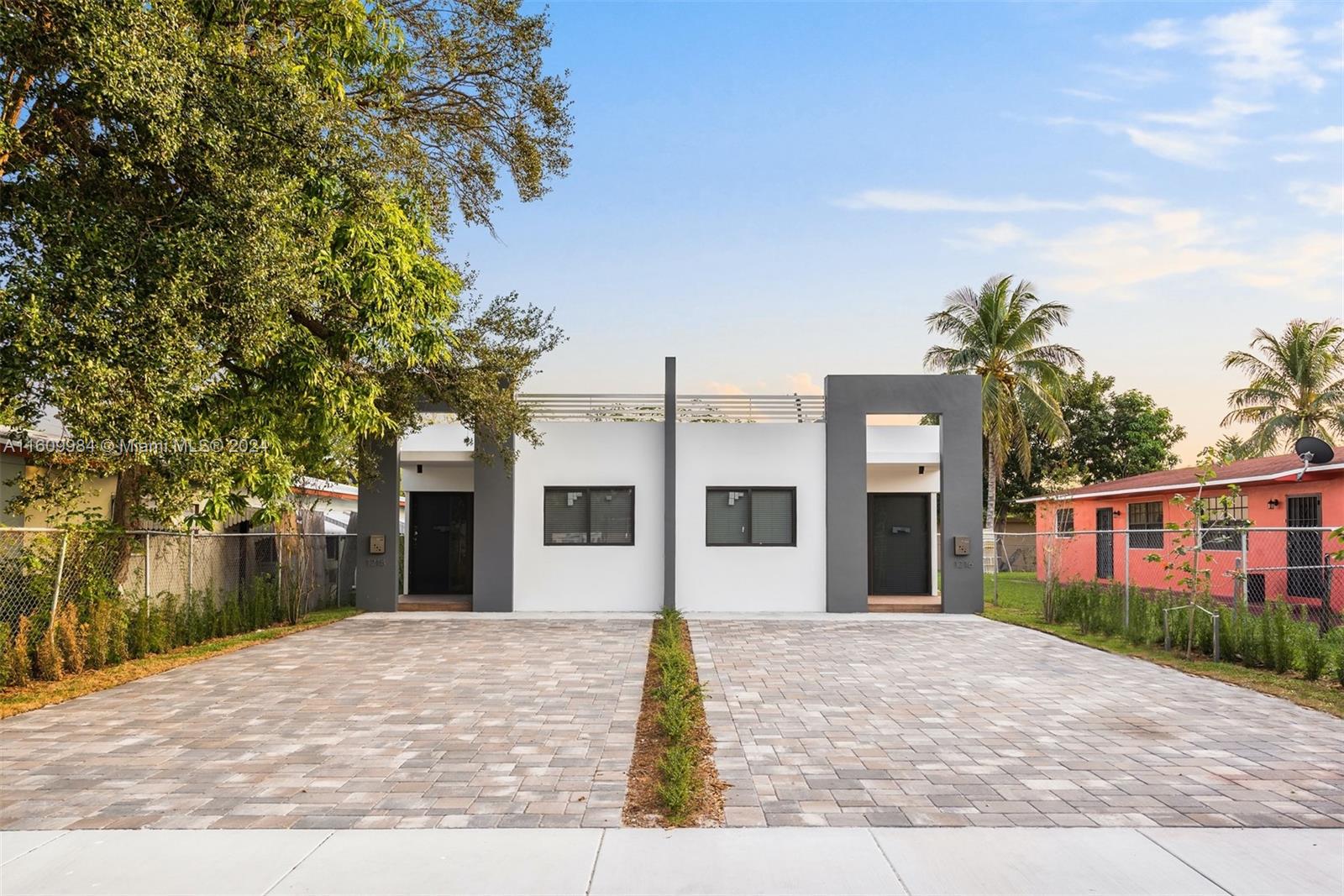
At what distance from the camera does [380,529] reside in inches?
626

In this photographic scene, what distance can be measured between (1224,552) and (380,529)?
568 inches

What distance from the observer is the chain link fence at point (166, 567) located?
9758 millimetres

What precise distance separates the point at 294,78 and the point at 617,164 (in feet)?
28.4

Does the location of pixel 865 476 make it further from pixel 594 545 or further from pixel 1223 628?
pixel 1223 628

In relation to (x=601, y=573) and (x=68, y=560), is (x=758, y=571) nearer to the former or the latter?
(x=601, y=573)

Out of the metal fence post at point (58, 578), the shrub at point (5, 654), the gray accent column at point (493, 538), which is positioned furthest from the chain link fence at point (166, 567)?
the gray accent column at point (493, 538)

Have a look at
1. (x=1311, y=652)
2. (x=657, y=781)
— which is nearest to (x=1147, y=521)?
(x=1311, y=652)

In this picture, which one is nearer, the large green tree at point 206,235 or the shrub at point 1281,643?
the large green tree at point 206,235

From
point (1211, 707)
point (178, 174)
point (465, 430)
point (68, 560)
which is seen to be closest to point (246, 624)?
point (68, 560)

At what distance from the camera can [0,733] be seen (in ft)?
23.1

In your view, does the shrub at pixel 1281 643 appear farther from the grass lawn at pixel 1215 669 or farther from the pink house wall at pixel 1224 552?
the pink house wall at pixel 1224 552

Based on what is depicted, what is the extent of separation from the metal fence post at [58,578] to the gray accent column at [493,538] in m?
6.94

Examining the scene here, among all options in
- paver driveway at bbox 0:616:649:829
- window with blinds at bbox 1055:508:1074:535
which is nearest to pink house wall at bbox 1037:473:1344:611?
window with blinds at bbox 1055:508:1074:535

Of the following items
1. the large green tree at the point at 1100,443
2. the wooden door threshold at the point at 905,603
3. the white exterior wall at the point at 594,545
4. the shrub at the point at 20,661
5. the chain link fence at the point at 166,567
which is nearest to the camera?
the shrub at the point at 20,661
